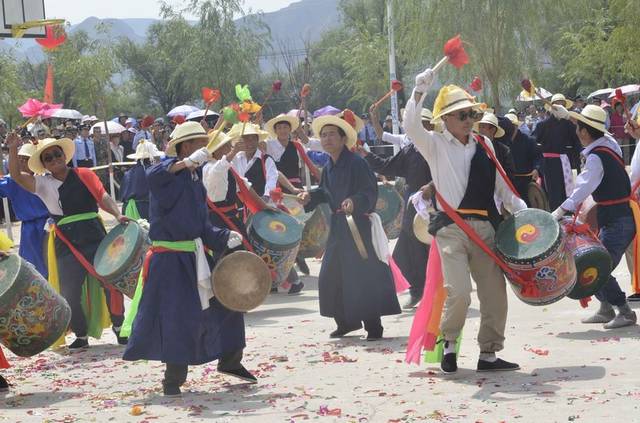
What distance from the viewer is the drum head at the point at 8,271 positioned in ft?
26.0

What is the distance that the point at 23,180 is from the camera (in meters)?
9.84

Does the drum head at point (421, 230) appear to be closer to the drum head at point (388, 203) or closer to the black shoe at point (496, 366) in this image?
the black shoe at point (496, 366)

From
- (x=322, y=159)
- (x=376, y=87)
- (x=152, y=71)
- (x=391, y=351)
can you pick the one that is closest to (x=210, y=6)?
(x=376, y=87)

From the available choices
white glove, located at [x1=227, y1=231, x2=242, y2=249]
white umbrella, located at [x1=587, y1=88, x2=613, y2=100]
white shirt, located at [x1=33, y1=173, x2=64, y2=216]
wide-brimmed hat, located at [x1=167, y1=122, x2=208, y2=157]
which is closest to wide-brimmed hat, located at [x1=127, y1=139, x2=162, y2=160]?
white shirt, located at [x1=33, y1=173, x2=64, y2=216]

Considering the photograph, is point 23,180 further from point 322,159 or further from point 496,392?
point 322,159

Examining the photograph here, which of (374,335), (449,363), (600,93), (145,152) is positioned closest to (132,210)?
(145,152)

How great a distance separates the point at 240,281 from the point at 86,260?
2.63 meters

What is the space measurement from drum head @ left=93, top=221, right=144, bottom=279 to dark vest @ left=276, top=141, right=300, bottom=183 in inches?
174

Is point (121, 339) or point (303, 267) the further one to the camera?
point (303, 267)

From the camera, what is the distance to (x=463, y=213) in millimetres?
7816

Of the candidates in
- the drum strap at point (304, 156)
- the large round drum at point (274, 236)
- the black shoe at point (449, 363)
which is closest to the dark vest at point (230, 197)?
the large round drum at point (274, 236)

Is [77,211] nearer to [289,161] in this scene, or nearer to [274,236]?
[274,236]

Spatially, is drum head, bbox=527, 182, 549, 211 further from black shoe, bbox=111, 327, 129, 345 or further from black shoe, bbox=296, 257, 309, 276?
black shoe, bbox=111, 327, 129, 345

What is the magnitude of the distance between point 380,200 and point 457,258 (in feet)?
21.2
